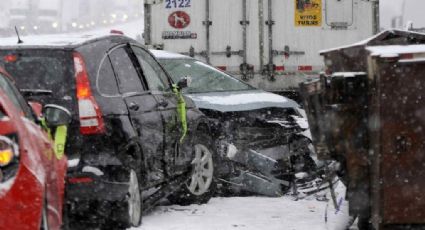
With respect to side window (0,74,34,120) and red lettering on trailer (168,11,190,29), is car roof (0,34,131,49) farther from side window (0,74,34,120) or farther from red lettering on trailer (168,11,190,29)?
red lettering on trailer (168,11,190,29)

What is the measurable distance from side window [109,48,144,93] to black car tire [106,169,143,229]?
0.80m

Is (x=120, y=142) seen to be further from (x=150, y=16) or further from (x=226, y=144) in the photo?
(x=150, y=16)

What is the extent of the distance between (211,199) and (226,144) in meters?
0.72

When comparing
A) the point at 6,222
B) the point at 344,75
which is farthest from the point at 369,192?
the point at 6,222

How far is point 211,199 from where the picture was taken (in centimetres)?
972

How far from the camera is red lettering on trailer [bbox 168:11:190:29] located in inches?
627

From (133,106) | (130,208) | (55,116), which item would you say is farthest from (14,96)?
(133,106)

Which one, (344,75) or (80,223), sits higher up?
(344,75)

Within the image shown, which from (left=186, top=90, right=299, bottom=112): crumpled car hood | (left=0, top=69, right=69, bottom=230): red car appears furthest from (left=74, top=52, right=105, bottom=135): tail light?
(left=186, top=90, right=299, bottom=112): crumpled car hood

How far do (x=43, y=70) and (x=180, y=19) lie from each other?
9.34m

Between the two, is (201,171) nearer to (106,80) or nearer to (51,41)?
(106,80)

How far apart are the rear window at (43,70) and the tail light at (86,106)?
2.6 inches

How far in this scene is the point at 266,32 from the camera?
52.1 ft

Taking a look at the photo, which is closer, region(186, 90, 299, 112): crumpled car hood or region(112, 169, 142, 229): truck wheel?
region(112, 169, 142, 229): truck wheel
